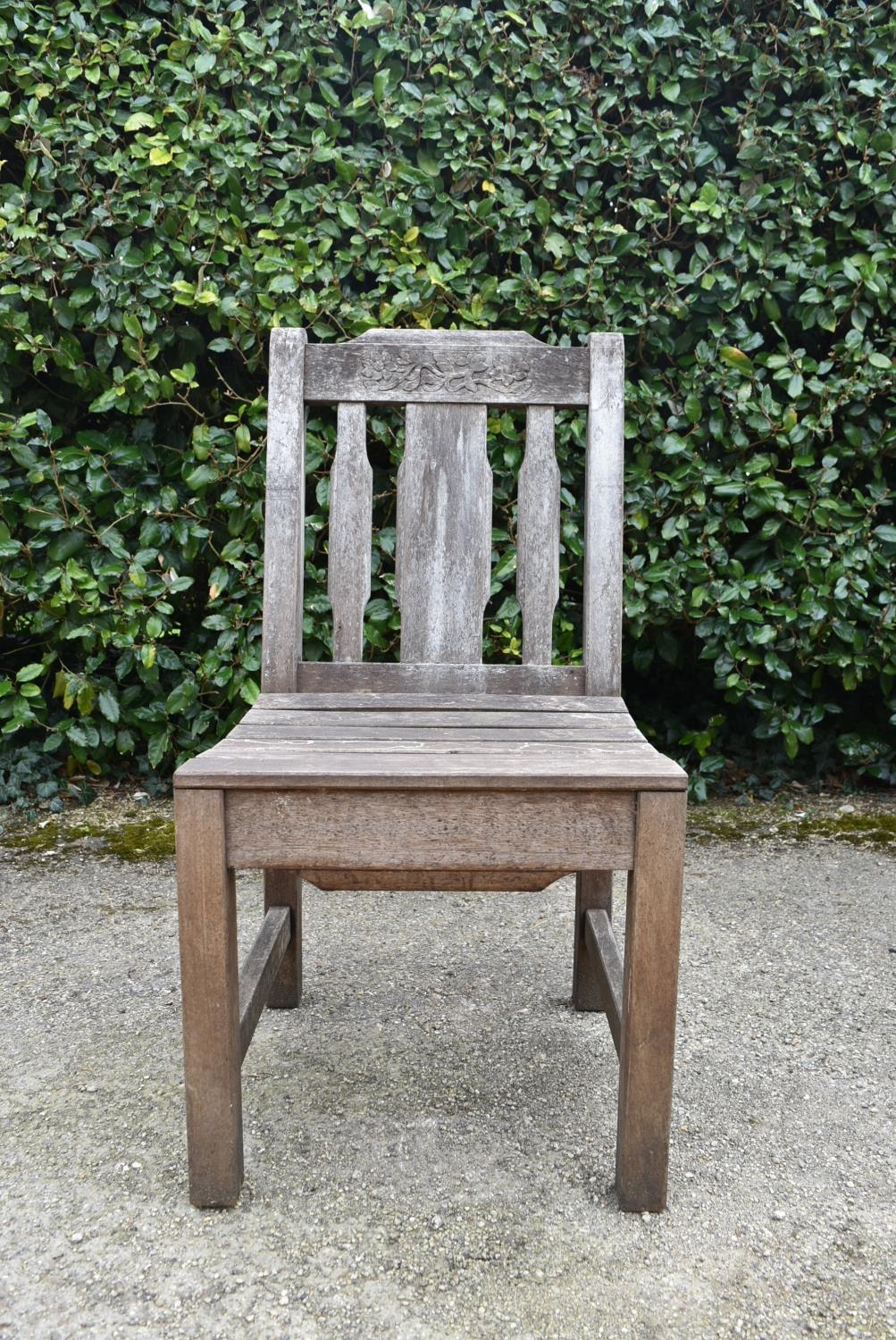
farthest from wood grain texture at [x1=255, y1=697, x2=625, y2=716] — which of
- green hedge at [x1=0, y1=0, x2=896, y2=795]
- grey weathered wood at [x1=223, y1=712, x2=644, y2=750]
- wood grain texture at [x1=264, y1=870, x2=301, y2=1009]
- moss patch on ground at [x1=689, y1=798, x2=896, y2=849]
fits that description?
moss patch on ground at [x1=689, y1=798, x2=896, y2=849]

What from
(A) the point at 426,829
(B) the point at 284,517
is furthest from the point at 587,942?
(B) the point at 284,517

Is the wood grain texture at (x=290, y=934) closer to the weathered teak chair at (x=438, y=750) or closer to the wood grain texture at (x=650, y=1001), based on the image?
the weathered teak chair at (x=438, y=750)

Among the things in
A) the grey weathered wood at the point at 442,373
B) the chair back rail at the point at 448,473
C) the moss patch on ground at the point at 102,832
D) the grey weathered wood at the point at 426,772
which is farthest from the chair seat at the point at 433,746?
the moss patch on ground at the point at 102,832

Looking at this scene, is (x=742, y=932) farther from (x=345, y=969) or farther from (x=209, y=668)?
(x=209, y=668)

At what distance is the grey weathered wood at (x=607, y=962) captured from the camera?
1458 mm

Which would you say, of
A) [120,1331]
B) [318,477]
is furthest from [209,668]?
[120,1331]

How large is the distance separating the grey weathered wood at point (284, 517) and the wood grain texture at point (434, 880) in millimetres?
504

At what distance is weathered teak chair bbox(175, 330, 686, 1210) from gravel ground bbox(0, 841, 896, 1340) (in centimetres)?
11

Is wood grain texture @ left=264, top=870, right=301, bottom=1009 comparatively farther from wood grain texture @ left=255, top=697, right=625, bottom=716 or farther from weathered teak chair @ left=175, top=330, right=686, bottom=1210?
wood grain texture @ left=255, top=697, right=625, bottom=716

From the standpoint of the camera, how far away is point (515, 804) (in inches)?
49.4

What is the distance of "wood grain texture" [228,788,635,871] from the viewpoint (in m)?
1.25

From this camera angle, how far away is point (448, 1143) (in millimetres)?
1486

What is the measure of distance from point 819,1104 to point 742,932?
71 cm

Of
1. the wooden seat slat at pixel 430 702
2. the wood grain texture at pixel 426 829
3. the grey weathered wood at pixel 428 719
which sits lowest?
the wood grain texture at pixel 426 829
